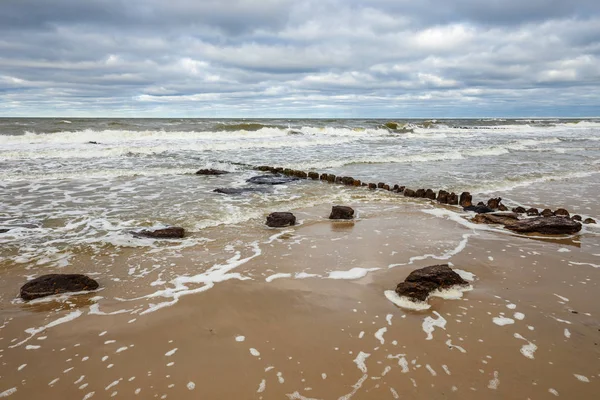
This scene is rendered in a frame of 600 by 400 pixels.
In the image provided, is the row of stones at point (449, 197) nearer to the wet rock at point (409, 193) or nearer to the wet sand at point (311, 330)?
the wet rock at point (409, 193)

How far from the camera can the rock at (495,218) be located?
7.51 meters

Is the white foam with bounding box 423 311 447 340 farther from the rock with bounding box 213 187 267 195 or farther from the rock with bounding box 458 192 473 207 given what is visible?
the rock with bounding box 213 187 267 195

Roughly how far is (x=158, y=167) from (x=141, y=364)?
14.0m

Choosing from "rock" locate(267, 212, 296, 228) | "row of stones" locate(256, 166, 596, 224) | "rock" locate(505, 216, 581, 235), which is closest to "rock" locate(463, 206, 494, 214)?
"row of stones" locate(256, 166, 596, 224)

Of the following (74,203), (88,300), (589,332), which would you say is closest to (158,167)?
(74,203)

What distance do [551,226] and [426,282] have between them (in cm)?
385

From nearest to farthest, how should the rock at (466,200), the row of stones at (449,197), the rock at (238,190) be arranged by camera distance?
the row of stones at (449,197) → the rock at (466,200) → the rock at (238,190)

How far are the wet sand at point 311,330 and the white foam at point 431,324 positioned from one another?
0.7 inches

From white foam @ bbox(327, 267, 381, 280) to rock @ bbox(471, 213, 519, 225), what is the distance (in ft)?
12.1

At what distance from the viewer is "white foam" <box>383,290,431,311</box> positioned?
420cm

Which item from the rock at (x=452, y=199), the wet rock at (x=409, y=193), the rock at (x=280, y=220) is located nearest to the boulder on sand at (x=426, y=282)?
the rock at (x=280, y=220)

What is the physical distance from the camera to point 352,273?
5191 millimetres

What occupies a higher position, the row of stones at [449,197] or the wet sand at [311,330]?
the wet sand at [311,330]

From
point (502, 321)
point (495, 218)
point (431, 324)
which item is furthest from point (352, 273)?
point (495, 218)
